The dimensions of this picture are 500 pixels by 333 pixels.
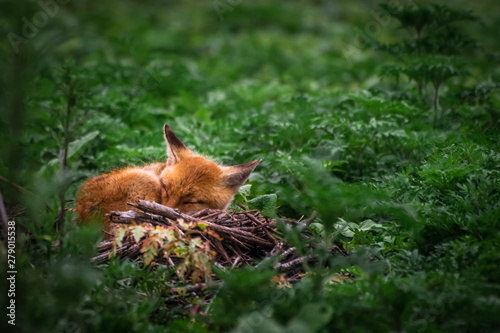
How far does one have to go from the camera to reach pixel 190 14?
17.2 meters

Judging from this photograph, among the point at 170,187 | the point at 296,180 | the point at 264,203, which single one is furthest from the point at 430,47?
the point at 170,187

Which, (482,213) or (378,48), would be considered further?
(378,48)

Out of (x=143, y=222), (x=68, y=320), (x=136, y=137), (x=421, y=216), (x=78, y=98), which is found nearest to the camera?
(x=68, y=320)

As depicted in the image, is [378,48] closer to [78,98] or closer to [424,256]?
[424,256]

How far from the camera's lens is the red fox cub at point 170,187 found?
13.1 ft

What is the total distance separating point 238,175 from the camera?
444 cm

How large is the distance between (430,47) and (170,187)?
381 cm

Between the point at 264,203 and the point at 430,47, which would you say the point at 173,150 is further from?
the point at 430,47

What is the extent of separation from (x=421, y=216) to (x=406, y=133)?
1.72 m

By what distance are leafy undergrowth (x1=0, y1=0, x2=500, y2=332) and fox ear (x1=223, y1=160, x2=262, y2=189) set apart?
20cm

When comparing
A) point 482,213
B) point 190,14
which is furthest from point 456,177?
point 190,14

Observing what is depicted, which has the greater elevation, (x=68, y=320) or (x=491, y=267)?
(x=491, y=267)

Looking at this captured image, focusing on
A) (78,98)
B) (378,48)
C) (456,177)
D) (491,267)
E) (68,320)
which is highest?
(378,48)

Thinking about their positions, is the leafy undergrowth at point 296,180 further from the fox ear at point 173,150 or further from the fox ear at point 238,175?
the fox ear at point 173,150
